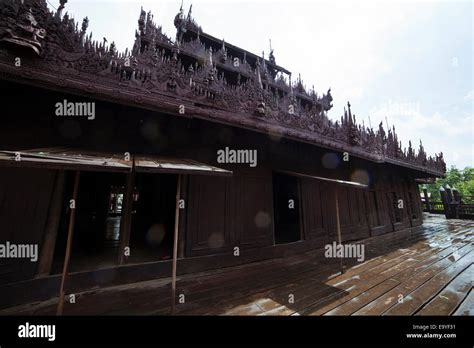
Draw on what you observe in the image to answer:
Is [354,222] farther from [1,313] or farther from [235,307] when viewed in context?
[1,313]

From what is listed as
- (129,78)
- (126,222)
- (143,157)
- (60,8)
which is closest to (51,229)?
(126,222)

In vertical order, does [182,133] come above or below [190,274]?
above

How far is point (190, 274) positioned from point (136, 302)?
140cm

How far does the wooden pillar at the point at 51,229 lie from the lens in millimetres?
3396

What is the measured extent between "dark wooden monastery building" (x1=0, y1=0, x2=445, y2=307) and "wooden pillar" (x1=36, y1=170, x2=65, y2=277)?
0.06ft

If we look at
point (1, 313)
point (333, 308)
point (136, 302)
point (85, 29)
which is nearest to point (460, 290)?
point (333, 308)

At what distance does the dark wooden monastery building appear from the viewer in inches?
125

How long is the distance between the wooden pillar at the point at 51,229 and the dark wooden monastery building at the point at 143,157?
0.02 metres

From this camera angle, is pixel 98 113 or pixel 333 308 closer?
pixel 333 308

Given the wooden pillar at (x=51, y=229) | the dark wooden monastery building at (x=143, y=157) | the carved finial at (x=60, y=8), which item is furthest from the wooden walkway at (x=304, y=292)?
the carved finial at (x=60, y=8)

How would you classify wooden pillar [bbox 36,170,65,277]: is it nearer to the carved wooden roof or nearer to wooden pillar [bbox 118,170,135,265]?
wooden pillar [bbox 118,170,135,265]

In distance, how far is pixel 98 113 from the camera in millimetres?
4137

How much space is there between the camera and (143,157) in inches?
152

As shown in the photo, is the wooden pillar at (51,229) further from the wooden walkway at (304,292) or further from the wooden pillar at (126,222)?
the wooden pillar at (126,222)
